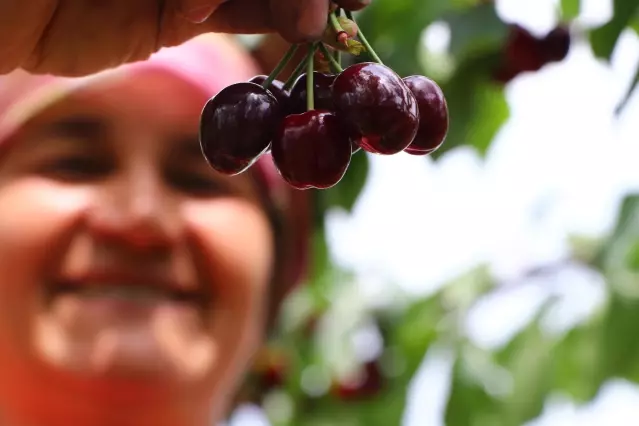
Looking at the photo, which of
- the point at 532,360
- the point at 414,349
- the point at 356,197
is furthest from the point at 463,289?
the point at 356,197

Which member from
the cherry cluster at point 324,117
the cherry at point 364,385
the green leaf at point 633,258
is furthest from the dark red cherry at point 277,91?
the cherry at point 364,385

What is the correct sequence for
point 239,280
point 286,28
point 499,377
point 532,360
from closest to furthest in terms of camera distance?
point 286,28, point 239,280, point 532,360, point 499,377

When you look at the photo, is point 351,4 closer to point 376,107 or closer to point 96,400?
point 376,107

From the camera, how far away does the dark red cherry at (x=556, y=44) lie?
56.3 inches

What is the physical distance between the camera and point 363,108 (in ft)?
1.85

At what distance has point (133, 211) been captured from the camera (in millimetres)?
1205

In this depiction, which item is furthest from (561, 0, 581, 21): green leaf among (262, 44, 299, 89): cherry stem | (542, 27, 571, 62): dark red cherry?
(262, 44, 299, 89): cherry stem

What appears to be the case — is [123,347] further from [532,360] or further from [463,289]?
[463,289]

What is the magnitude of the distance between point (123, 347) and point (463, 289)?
1.03 meters

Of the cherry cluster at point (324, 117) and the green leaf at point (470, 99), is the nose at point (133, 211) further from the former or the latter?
the cherry cluster at point (324, 117)

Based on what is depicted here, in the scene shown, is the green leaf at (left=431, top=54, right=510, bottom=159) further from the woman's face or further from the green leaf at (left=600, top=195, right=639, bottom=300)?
the woman's face

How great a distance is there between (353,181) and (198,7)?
3.17 ft

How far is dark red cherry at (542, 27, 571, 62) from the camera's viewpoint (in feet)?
4.69

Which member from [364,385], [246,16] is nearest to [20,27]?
[246,16]
